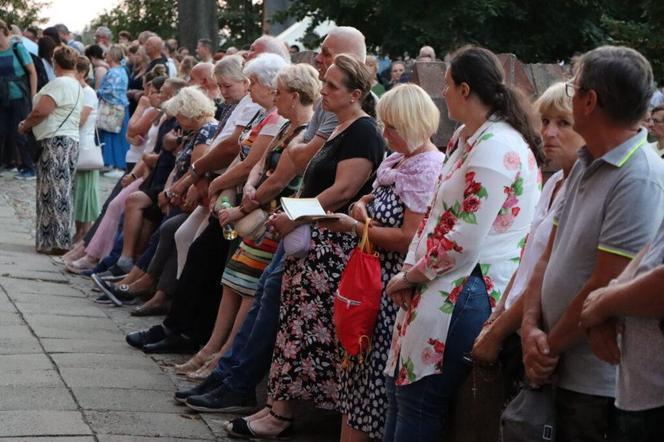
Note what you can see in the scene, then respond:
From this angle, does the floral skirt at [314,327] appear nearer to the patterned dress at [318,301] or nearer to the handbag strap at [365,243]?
the patterned dress at [318,301]

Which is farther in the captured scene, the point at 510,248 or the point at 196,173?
the point at 196,173

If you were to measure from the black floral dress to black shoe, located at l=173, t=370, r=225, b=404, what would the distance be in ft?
4.30

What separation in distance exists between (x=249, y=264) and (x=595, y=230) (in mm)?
3728

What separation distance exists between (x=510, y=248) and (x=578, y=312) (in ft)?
3.36

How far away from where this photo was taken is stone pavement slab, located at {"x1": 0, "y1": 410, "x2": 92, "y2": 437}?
5.73m

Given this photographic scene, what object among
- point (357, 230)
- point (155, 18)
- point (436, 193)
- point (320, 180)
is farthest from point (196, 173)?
point (155, 18)

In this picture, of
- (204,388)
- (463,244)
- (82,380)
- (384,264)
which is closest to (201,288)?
(82,380)

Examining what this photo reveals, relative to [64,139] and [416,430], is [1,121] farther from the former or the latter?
[416,430]

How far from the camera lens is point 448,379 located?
14.5 feet

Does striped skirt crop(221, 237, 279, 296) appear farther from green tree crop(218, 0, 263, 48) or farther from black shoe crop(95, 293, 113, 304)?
green tree crop(218, 0, 263, 48)

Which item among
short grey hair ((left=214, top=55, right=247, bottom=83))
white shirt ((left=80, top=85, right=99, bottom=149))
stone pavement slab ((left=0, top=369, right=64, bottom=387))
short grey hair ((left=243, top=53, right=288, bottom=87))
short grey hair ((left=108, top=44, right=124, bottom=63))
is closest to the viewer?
stone pavement slab ((left=0, top=369, right=64, bottom=387))

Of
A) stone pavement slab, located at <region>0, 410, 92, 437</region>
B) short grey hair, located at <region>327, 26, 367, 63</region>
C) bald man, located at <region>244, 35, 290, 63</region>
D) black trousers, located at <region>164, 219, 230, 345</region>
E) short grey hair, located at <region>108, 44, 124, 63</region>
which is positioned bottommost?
stone pavement slab, located at <region>0, 410, 92, 437</region>

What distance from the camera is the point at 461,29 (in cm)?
1942

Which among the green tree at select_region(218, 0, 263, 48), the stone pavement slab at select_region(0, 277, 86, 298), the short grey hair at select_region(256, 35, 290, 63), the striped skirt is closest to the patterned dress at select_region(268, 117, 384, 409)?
the striped skirt
